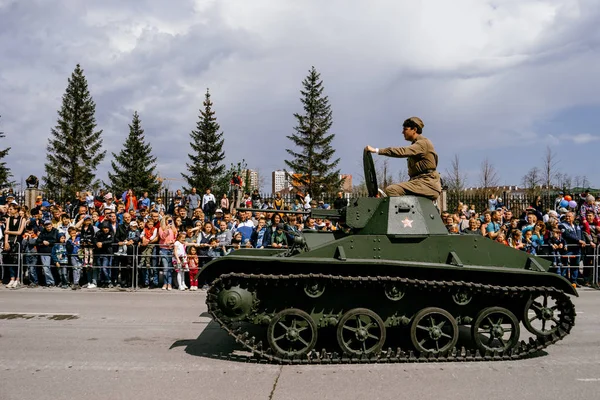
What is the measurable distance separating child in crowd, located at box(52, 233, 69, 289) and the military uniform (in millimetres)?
10153

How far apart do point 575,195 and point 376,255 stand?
23.4 meters

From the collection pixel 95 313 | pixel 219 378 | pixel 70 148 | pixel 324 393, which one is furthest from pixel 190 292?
pixel 70 148

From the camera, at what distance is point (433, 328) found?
718cm

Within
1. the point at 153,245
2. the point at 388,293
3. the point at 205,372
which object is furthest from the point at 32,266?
the point at 388,293

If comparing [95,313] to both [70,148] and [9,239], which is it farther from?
[70,148]

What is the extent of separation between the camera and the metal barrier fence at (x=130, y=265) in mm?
14219

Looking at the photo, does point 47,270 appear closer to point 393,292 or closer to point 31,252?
point 31,252

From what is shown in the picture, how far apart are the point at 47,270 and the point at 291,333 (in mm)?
10139

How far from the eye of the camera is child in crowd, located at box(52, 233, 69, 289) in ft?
46.8

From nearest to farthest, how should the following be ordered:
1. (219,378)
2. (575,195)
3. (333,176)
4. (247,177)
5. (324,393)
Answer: (324,393) < (219,378) < (575,195) < (247,177) < (333,176)

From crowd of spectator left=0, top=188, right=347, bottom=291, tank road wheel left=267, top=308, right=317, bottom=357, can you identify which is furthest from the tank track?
crowd of spectator left=0, top=188, right=347, bottom=291

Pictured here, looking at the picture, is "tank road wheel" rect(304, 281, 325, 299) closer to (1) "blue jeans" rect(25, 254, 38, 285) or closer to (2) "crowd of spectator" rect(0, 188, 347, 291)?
(2) "crowd of spectator" rect(0, 188, 347, 291)

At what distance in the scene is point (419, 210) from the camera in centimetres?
774

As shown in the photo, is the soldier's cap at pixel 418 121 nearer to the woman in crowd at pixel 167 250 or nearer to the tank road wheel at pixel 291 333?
the tank road wheel at pixel 291 333
